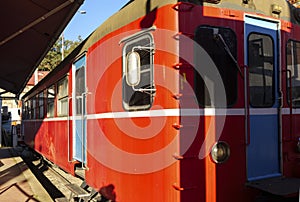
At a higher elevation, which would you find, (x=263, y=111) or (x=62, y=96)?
(x=62, y=96)

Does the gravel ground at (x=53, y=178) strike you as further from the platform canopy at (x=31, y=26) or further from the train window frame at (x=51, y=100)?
the platform canopy at (x=31, y=26)

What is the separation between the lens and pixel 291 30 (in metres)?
4.30

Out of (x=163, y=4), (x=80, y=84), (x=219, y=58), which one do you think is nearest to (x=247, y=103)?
(x=219, y=58)

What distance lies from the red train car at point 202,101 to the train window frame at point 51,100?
4289 mm

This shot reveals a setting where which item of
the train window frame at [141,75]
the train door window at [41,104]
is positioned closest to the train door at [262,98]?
the train window frame at [141,75]

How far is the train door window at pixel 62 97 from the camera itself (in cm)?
715

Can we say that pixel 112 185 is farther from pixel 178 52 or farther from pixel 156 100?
pixel 178 52

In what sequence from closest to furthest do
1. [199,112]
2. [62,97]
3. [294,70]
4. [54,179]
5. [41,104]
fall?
1. [199,112]
2. [294,70]
3. [62,97]
4. [54,179]
5. [41,104]

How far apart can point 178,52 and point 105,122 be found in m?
1.70

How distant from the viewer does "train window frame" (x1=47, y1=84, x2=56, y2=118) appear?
863cm

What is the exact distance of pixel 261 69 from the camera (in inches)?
158

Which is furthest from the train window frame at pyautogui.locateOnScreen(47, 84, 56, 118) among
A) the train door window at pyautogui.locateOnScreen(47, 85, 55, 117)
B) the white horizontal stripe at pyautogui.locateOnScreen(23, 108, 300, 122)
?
the white horizontal stripe at pyautogui.locateOnScreen(23, 108, 300, 122)

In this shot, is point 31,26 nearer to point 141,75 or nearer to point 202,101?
point 141,75

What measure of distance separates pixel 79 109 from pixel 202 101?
3191 millimetres
